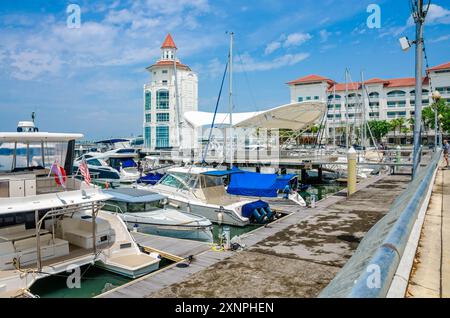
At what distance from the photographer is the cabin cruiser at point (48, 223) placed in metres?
8.39

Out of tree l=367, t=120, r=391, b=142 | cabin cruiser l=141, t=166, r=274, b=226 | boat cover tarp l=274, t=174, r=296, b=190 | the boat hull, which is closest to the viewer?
the boat hull

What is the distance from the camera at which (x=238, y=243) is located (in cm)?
955

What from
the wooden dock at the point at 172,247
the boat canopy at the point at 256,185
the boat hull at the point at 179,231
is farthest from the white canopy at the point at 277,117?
the wooden dock at the point at 172,247

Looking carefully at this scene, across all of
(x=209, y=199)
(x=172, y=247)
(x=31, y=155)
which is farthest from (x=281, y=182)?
(x=31, y=155)

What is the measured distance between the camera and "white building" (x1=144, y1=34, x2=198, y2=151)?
6644 centimetres

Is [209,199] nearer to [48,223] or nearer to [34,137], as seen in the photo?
[48,223]

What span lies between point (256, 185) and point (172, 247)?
9.03 metres

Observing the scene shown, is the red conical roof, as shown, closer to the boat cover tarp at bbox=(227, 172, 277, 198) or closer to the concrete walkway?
the boat cover tarp at bbox=(227, 172, 277, 198)

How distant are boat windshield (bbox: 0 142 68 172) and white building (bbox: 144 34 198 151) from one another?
54.2 metres

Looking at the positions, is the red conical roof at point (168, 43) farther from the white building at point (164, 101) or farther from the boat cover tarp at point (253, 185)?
the boat cover tarp at point (253, 185)

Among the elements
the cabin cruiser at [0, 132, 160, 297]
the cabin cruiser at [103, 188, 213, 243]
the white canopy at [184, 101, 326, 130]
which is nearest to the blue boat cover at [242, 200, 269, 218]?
the cabin cruiser at [103, 188, 213, 243]
